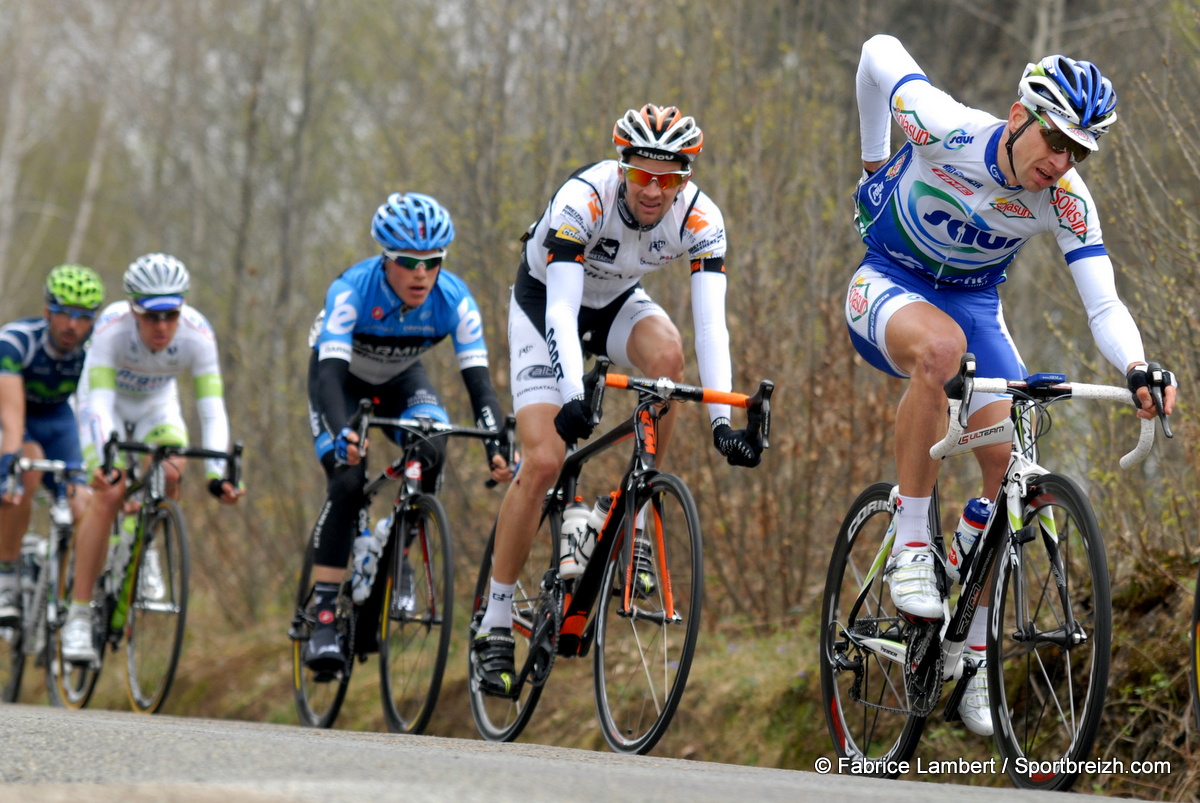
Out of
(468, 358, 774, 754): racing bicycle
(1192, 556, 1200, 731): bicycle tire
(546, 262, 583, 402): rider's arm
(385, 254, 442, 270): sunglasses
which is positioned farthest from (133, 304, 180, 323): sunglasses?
(1192, 556, 1200, 731): bicycle tire

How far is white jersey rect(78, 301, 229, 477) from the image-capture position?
9148 mm

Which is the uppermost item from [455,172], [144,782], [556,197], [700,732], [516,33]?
[516,33]

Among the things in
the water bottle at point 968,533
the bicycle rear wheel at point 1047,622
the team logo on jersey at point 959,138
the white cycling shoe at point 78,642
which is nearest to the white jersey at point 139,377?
the white cycling shoe at point 78,642

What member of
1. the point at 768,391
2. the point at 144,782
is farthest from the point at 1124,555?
the point at 144,782

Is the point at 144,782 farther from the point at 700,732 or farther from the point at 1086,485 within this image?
the point at 1086,485

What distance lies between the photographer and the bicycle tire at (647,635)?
5.62 metres

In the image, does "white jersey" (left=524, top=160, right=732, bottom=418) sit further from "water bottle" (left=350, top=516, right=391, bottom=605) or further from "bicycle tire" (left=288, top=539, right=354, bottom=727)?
"bicycle tire" (left=288, top=539, right=354, bottom=727)

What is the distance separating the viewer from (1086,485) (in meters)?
7.51

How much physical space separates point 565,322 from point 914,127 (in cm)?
165

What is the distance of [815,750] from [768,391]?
2078mm

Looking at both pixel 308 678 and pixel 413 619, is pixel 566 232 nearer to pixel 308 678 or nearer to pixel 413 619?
pixel 413 619

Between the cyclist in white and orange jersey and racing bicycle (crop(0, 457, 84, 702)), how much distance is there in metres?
4.55

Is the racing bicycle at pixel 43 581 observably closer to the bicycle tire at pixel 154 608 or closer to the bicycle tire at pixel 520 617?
the bicycle tire at pixel 154 608

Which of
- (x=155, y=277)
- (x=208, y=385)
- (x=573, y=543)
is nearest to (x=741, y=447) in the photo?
(x=573, y=543)
